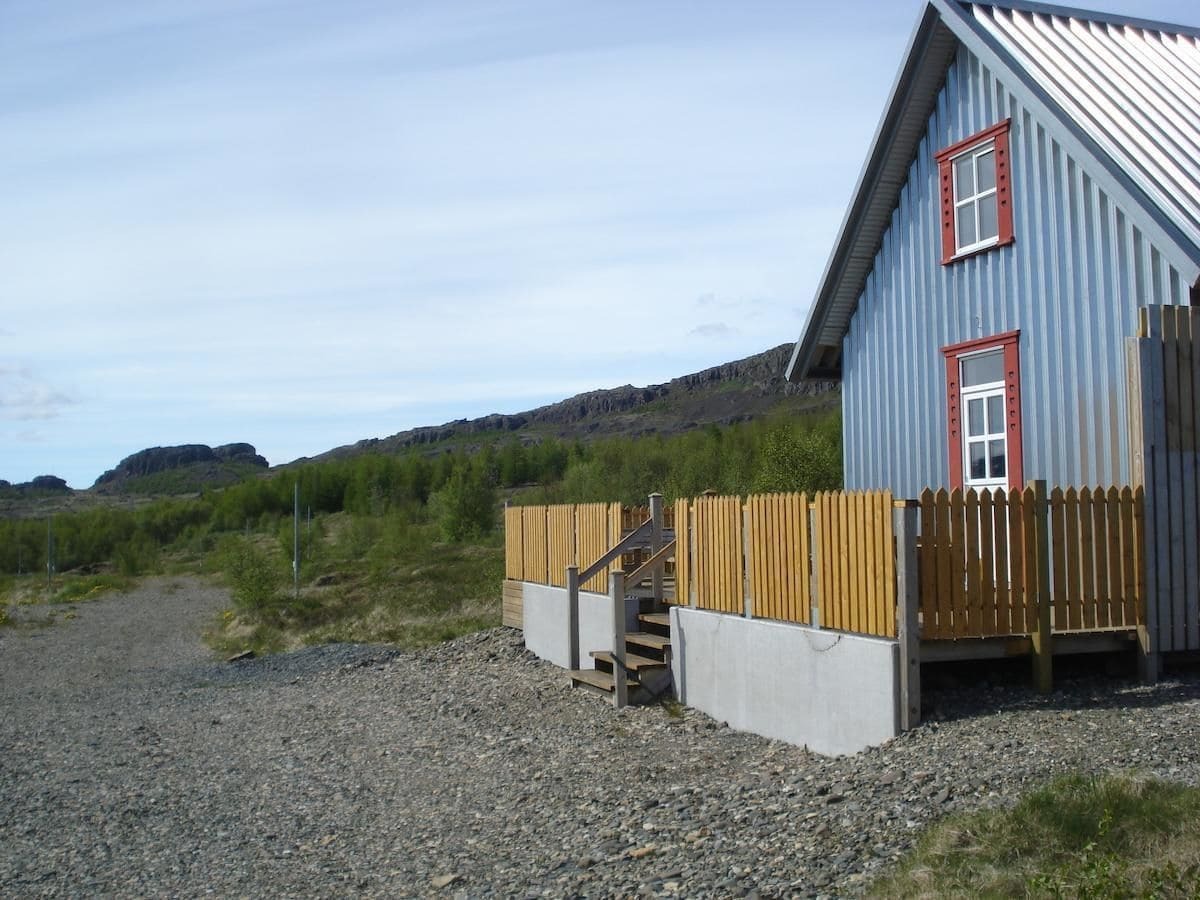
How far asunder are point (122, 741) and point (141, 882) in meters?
7.85

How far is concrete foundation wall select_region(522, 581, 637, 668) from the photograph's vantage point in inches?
680

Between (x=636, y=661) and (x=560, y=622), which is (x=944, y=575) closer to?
(x=636, y=661)

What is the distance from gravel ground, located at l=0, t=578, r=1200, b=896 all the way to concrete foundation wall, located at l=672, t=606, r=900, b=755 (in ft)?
0.93

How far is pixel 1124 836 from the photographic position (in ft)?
20.0

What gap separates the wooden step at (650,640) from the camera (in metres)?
14.8

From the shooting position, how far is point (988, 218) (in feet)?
46.2

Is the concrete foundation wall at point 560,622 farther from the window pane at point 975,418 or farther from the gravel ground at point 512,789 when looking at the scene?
the window pane at point 975,418

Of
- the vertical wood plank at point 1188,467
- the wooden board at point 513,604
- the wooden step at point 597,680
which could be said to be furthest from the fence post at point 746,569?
the wooden board at point 513,604

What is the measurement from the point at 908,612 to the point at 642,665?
537cm

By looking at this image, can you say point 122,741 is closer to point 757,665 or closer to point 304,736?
point 304,736

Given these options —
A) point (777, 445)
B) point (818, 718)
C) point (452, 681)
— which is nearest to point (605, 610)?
point (452, 681)

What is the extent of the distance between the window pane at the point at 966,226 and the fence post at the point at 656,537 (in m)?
5.44

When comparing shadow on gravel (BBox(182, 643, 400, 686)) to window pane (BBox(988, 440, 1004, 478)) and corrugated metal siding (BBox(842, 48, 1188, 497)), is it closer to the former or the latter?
corrugated metal siding (BBox(842, 48, 1188, 497))

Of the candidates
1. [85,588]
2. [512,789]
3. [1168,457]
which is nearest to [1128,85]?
[1168,457]
